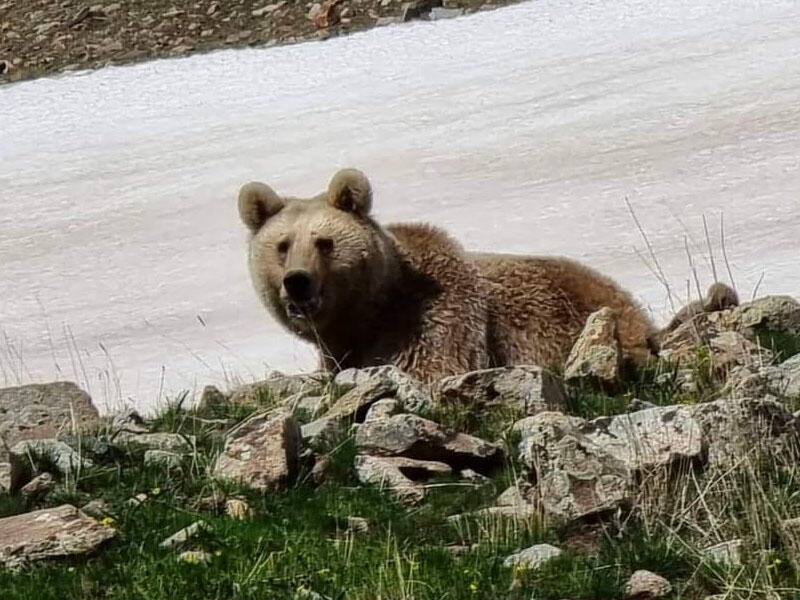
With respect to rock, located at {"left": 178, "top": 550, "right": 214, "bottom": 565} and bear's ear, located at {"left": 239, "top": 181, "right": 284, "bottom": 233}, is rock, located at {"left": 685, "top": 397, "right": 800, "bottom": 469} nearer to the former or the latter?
rock, located at {"left": 178, "top": 550, "right": 214, "bottom": 565}

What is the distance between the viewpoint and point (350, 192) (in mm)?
10844

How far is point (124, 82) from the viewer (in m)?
26.5

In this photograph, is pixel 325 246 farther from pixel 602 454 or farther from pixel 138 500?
pixel 602 454

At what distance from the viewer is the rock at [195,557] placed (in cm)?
640

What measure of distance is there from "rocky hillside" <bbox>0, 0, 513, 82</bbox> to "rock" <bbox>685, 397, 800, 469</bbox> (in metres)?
20.5

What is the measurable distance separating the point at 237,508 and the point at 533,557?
145 centimetres

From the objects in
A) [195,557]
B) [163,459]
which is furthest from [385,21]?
[195,557]

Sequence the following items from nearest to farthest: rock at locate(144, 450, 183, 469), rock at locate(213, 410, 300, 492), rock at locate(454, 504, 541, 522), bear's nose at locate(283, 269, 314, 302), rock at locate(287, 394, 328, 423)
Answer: rock at locate(454, 504, 541, 522) < rock at locate(213, 410, 300, 492) < rock at locate(144, 450, 183, 469) < rock at locate(287, 394, 328, 423) < bear's nose at locate(283, 269, 314, 302)

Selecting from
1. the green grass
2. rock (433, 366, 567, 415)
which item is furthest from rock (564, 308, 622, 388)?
the green grass

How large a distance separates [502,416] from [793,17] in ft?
61.8

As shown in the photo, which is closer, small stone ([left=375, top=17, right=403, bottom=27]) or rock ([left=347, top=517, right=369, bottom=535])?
rock ([left=347, top=517, right=369, bottom=535])

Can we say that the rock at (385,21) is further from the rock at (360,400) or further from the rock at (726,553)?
the rock at (726,553)

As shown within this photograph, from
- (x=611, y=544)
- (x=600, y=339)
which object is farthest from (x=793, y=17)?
(x=611, y=544)

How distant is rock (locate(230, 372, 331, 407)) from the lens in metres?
9.98
